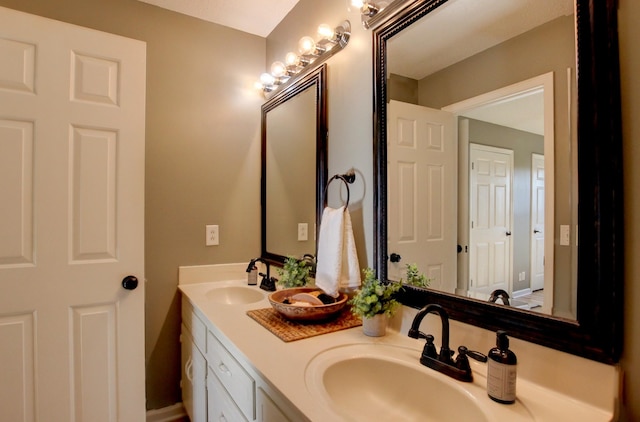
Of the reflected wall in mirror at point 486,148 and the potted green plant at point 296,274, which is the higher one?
the reflected wall in mirror at point 486,148

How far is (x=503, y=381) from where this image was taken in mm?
763

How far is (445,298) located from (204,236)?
5.00 ft

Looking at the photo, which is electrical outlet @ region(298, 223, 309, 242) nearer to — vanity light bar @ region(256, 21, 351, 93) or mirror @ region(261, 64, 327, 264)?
mirror @ region(261, 64, 327, 264)

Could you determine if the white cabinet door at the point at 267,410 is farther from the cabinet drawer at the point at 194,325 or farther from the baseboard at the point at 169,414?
the baseboard at the point at 169,414

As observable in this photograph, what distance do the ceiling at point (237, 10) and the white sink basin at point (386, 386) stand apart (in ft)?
6.13

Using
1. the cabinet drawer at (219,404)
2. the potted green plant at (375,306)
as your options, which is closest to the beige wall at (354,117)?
the potted green plant at (375,306)

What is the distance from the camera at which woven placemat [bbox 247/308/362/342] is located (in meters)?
1.18

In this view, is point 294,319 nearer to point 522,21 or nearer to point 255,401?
point 255,401

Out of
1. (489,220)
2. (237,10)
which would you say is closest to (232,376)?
(489,220)

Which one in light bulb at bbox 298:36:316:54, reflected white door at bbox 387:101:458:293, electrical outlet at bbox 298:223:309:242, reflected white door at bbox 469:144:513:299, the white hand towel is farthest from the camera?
electrical outlet at bbox 298:223:309:242

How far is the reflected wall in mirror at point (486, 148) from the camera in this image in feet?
2.66

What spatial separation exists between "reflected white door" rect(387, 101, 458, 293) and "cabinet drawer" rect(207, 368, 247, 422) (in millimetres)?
720

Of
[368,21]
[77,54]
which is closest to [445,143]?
[368,21]

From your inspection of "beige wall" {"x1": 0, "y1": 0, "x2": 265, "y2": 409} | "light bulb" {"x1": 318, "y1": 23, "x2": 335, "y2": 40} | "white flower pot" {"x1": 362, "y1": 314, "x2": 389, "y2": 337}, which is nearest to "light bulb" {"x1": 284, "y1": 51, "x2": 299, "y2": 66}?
"light bulb" {"x1": 318, "y1": 23, "x2": 335, "y2": 40}
